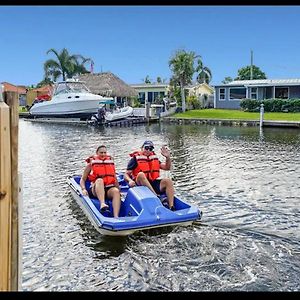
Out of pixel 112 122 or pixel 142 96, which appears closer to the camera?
pixel 112 122

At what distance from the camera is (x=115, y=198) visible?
7.14m

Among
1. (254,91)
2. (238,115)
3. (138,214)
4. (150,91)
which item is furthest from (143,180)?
(150,91)

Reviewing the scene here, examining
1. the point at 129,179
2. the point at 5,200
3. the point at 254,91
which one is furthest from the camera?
the point at 254,91

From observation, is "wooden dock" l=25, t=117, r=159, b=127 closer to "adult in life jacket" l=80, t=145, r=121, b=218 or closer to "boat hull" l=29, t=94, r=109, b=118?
"boat hull" l=29, t=94, r=109, b=118

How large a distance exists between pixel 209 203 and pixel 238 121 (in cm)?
2156

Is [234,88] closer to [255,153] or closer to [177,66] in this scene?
[177,66]

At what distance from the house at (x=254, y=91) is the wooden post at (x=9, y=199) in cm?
3751

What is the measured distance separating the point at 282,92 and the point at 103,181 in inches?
1313

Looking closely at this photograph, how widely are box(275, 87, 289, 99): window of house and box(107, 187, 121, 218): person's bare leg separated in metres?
33.2

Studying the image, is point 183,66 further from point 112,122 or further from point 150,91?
point 150,91

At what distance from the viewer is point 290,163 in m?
14.1

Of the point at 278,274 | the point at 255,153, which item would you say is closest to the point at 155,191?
the point at 278,274

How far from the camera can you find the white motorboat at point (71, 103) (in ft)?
117

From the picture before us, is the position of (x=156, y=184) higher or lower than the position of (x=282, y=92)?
lower
